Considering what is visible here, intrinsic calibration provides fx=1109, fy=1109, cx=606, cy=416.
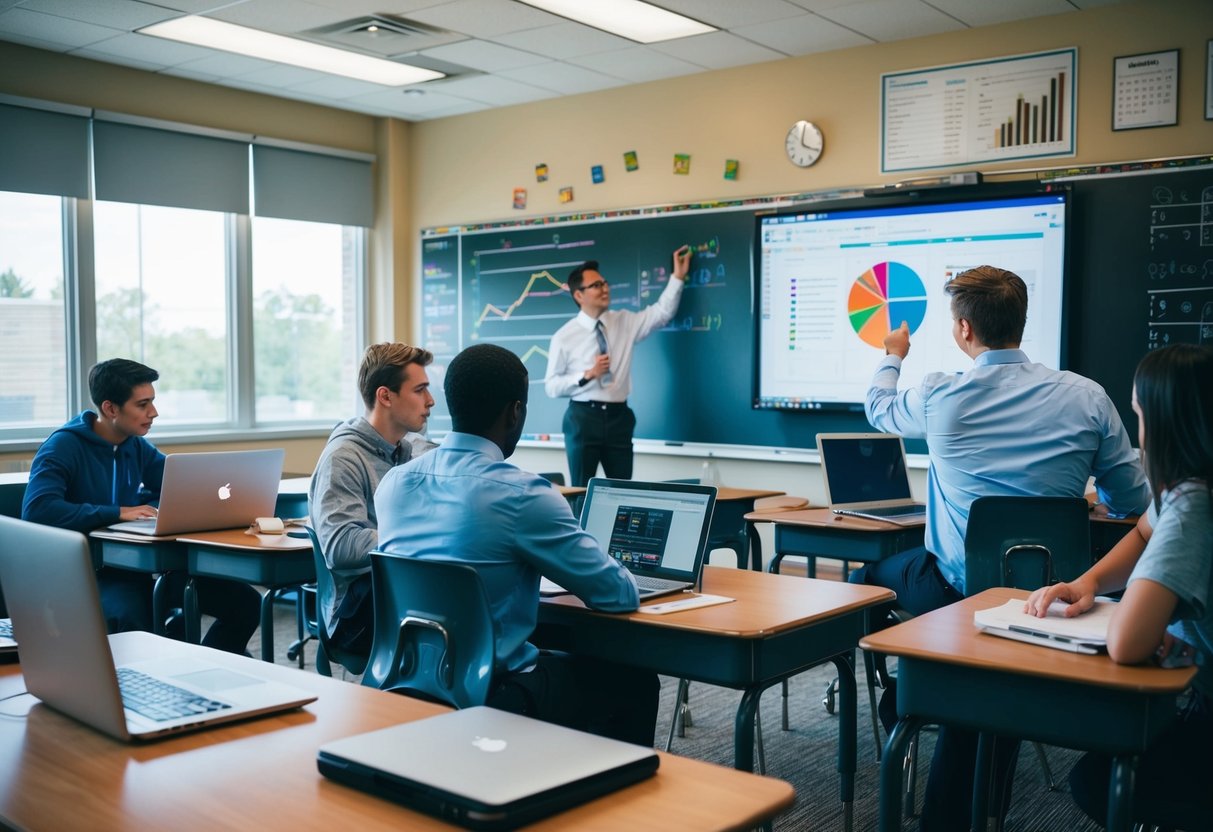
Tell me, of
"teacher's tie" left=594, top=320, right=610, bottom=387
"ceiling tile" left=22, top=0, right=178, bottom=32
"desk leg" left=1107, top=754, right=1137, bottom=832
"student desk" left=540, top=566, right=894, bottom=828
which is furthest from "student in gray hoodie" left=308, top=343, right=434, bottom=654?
Result: "ceiling tile" left=22, top=0, right=178, bottom=32

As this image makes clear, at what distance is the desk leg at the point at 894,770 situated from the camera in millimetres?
2027

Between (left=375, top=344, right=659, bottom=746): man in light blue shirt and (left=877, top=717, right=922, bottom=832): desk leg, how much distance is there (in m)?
0.59

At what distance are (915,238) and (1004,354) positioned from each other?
238 cm

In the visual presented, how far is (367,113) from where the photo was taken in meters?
7.39

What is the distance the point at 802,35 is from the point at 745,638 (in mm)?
4054

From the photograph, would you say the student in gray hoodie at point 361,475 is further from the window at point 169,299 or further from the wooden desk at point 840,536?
the window at point 169,299

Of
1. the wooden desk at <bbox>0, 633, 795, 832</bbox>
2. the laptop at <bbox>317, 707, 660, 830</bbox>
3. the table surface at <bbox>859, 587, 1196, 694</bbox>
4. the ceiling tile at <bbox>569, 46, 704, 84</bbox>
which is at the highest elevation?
the ceiling tile at <bbox>569, 46, 704, 84</bbox>

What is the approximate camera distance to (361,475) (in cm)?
304

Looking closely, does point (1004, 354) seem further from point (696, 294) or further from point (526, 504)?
point (696, 294)

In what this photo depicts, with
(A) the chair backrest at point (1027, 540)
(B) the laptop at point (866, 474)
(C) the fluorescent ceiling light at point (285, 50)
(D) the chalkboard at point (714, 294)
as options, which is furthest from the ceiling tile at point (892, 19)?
(A) the chair backrest at point (1027, 540)

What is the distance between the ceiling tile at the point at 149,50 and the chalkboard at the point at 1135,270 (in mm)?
4500

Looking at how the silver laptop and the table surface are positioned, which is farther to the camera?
the silver laptop

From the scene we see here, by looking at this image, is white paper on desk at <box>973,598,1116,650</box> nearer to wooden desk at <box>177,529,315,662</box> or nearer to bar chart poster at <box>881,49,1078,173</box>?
wooden desk at <box>177,529,315,662</box>

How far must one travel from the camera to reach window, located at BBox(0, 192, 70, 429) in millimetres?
5883
